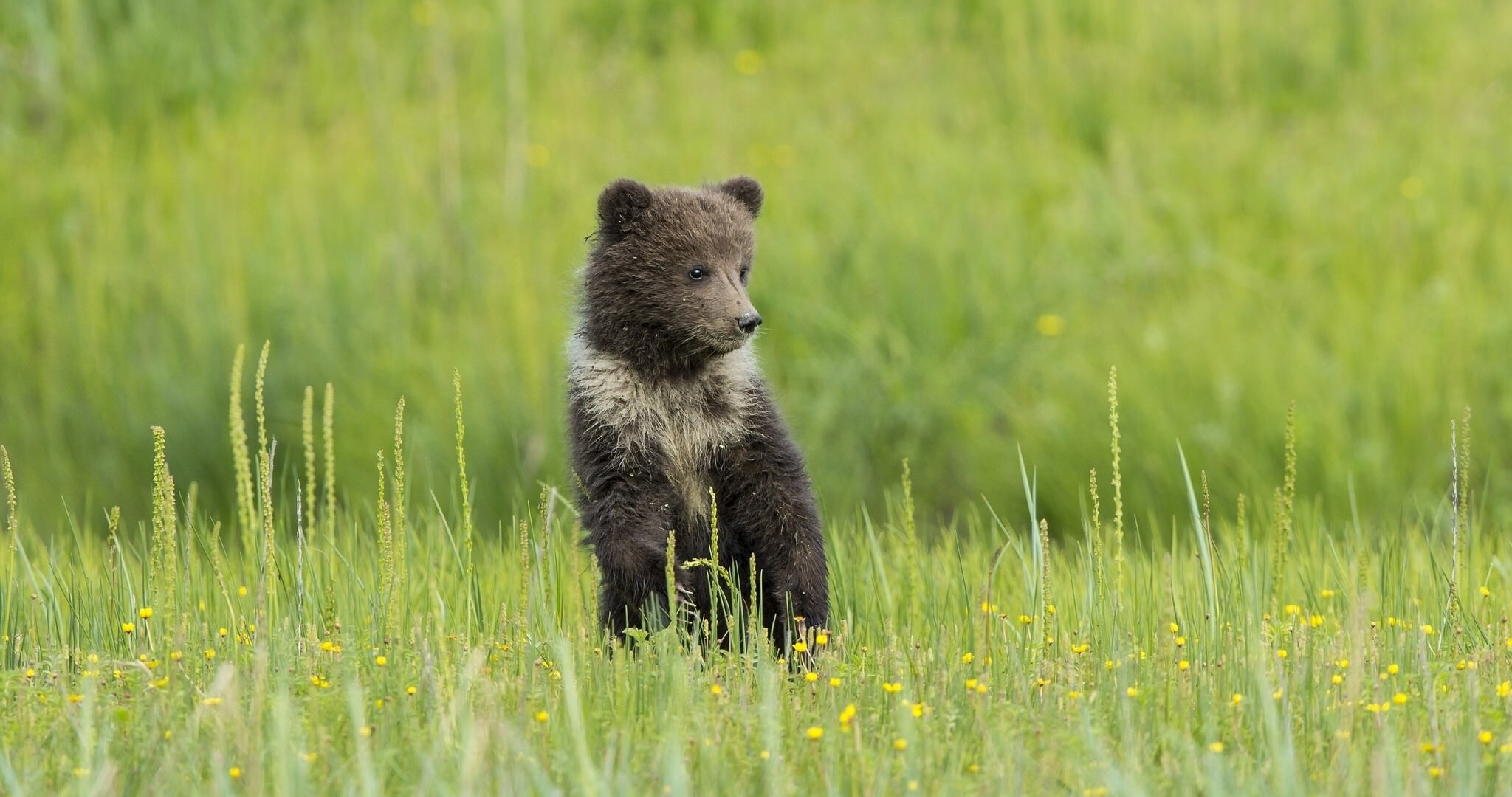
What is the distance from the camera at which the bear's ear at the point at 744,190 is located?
5.38 m

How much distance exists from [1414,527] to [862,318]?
3.05 meters

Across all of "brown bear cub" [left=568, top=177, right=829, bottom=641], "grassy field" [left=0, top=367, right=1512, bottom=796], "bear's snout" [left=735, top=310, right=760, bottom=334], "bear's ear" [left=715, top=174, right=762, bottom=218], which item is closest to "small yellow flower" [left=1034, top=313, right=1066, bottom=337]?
"grassy field" [left=0, top=367, right=1512, bottom=796]

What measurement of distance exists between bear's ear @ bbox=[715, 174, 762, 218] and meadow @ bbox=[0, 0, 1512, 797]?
104cm

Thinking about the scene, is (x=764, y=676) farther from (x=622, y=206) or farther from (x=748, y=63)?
(x=748, y=63)

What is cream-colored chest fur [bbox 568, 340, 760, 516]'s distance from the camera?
4.79 metres

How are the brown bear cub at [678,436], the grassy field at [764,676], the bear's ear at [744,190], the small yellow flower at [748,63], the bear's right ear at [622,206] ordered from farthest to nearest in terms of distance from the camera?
the small yellow flower at [748,63], the bear's ear at [744,190], the bear's right ear at [622,206], the brown bear cub at [678,436], the grassy field at [764,676]

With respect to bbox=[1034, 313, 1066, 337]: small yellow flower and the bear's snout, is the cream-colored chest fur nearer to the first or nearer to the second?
the bear's snout

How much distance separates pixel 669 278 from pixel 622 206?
11.5 inches

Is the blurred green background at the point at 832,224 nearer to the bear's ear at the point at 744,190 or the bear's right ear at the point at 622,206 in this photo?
the bear's ear at the point at 744,190

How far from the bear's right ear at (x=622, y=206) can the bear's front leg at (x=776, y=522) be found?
69 centimetres

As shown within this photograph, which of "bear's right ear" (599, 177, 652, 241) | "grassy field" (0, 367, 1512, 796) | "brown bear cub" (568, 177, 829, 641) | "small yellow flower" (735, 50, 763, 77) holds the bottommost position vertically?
"grassy field" (0, 367, 1512, 796)

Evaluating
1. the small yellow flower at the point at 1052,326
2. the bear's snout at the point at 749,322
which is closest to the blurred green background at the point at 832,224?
the small yellow flower at the point at 1052,326

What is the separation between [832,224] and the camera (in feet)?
29.6

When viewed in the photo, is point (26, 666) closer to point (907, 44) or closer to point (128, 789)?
point (128, 789)
